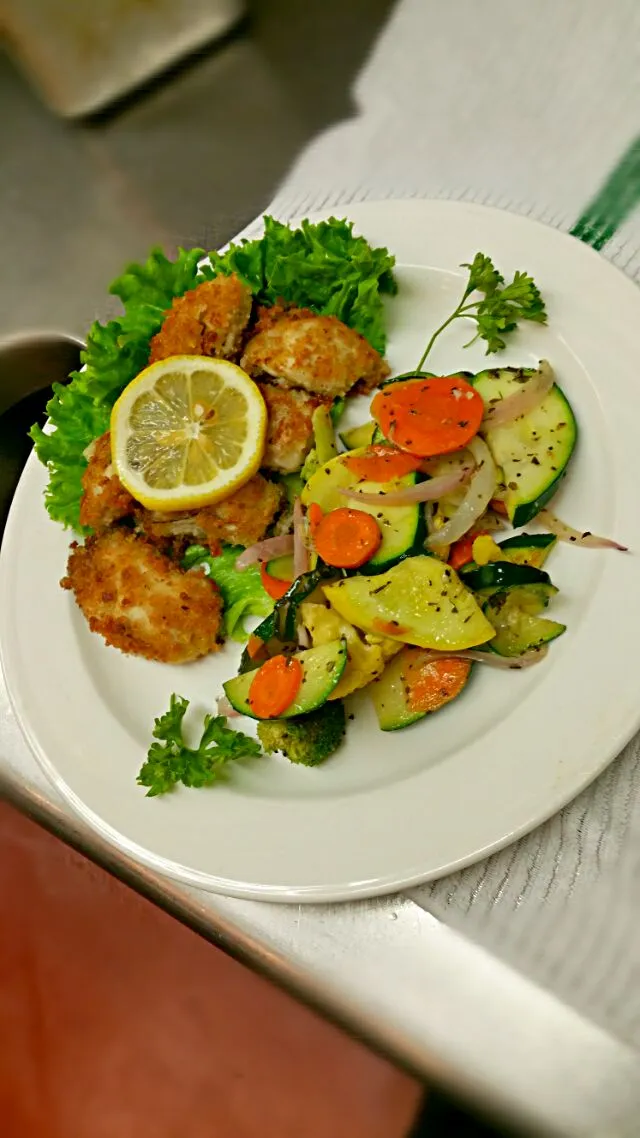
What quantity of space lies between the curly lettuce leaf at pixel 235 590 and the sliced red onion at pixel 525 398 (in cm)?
67

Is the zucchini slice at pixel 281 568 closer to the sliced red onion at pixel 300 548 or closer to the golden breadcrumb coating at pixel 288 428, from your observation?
the sliced red onion at pixel 300 548

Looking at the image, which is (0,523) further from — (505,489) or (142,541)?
(505,489)

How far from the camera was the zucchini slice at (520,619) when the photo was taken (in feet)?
5.51

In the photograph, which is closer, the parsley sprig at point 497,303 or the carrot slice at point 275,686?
the carrot slice at point 275,686

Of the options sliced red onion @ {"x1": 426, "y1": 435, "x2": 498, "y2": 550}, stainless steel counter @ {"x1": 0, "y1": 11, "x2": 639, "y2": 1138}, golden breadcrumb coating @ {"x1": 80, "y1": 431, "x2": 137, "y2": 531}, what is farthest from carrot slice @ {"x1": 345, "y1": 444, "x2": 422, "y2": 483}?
stainless steel counter @ {"x1": 0, "y1": 11, "x2": 639, "y2": 1138}

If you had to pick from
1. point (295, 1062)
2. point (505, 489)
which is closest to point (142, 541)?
point (505, 489)

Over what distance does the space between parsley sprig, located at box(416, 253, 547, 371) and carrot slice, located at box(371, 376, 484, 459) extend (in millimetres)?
169

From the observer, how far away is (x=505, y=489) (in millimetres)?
1817

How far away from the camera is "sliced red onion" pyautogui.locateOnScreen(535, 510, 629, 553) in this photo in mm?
1692

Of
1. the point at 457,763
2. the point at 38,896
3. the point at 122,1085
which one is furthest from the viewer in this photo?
the point at 38,896

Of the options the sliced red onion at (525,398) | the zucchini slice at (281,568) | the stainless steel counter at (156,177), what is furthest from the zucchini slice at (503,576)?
the stainless steel counter at (156,177)

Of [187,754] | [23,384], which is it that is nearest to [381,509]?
[187,754]

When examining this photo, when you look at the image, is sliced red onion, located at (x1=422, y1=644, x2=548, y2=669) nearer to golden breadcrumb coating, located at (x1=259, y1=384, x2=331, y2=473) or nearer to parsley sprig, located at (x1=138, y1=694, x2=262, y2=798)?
parsley sprig, located at (x1=138, y1=694, x2=262, y2=798)

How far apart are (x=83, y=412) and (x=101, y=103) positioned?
1703mm
